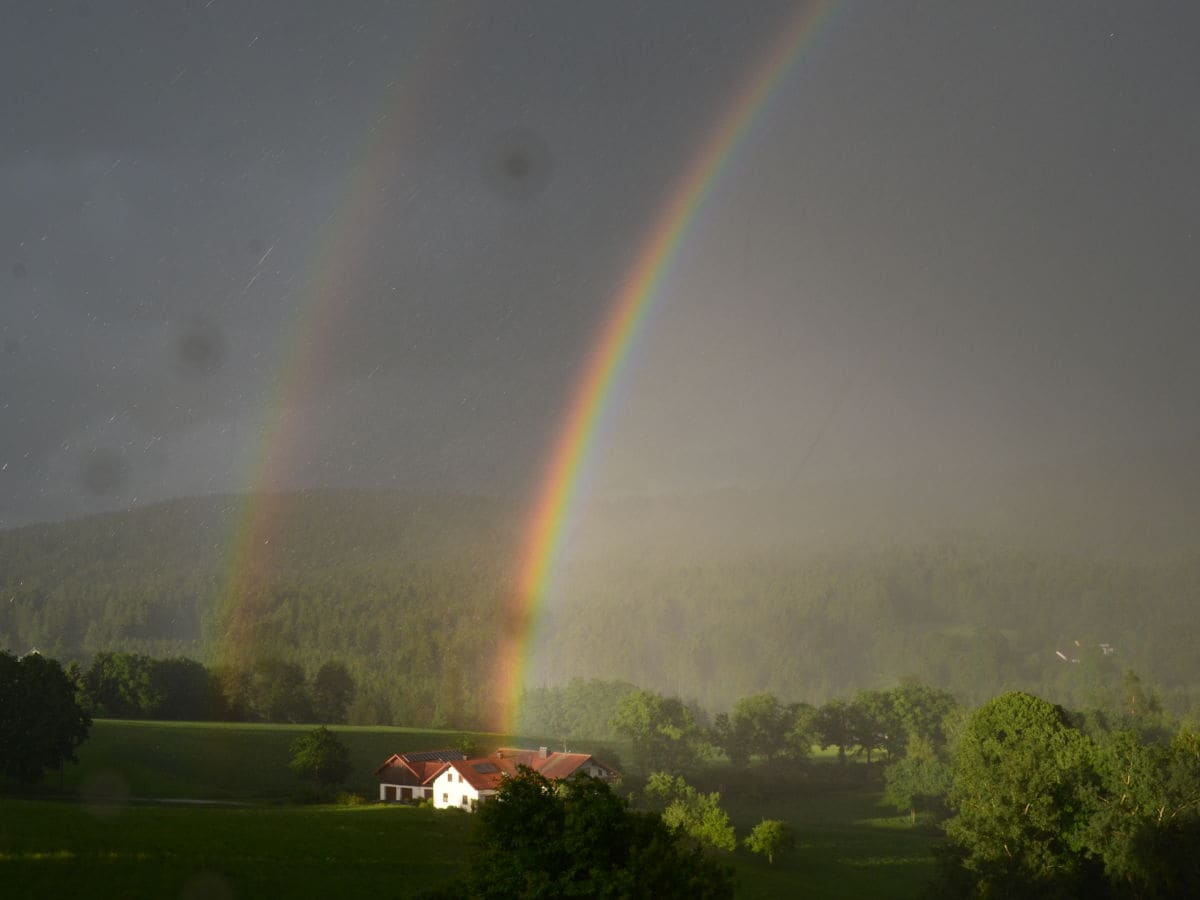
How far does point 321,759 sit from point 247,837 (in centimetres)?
3268

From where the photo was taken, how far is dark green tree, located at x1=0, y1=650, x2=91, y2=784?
66.1 m

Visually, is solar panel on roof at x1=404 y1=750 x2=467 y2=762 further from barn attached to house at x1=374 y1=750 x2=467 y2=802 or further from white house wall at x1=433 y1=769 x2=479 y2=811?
white house wall at x1=433 y1=769 x2=479 y2=811

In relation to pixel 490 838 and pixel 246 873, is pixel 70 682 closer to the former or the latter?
pixel 246 873

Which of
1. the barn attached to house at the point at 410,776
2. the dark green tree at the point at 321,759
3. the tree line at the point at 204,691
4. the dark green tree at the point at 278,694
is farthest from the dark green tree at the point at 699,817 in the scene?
the dark green tree at the point at 278,694

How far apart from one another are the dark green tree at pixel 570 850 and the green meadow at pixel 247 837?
1001 centimetres

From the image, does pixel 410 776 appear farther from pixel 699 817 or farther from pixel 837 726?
pixel 837 726

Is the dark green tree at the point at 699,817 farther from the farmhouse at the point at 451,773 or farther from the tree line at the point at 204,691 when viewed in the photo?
the tree line at the point at 204,691

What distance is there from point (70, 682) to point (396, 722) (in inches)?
3473

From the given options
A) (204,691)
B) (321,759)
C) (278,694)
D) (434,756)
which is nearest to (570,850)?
(321,759)

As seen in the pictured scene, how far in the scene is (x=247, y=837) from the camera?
154 ft

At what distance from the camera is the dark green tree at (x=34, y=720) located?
66.1 metres

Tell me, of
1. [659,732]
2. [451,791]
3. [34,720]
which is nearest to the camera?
[34,720]

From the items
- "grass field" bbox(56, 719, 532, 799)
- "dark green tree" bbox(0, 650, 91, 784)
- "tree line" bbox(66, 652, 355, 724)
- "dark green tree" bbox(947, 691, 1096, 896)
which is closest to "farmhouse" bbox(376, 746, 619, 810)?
"grass field" bbox(56, 719, 532, 799)

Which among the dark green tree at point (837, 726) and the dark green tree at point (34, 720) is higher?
the dark green tree at point (34, 720)
